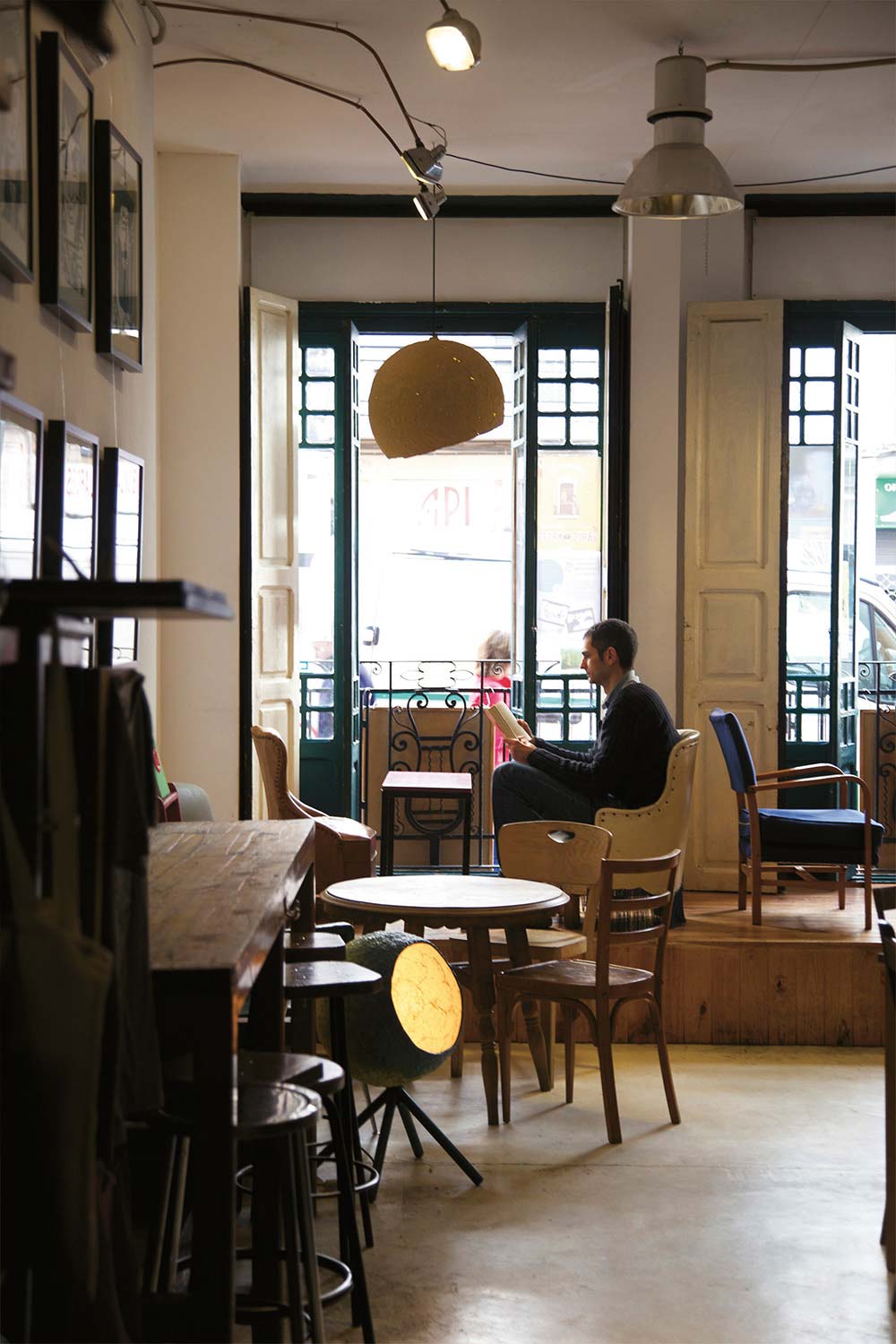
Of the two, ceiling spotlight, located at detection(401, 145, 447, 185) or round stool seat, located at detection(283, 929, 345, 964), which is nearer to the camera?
round stool seat, located at detection(283, 929, 345, 964)

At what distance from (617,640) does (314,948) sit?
8.56ft

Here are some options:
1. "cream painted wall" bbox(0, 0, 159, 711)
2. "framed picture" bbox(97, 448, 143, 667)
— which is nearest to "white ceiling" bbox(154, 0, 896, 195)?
"cream painted wall" bbox(0, 0, 159, 711)

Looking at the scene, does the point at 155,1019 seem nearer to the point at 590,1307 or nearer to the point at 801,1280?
the point at 590,1307

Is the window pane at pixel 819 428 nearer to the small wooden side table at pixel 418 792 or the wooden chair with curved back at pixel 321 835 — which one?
the small wooden side table at pixel 418 792

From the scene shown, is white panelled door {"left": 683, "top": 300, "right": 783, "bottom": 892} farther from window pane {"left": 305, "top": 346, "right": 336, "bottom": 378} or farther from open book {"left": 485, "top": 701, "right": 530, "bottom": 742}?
window pane {"left": 305, "top": 346, "right": 336, "bottom": 378}

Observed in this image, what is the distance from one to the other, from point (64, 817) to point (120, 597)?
0.82 ft

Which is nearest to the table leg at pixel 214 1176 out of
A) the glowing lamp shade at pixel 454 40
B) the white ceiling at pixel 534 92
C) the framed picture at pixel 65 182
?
the framed picture at pixel 65 182

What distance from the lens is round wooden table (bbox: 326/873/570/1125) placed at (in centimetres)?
399

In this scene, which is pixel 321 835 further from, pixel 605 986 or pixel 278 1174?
pixel 278 1174

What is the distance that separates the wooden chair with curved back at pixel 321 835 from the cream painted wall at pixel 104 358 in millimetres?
459

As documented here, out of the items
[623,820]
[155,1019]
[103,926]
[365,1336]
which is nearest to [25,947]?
[103,926]

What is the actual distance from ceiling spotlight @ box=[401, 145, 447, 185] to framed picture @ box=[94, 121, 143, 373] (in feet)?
3.67

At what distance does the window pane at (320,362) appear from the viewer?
6.93 m

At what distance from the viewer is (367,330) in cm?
704
